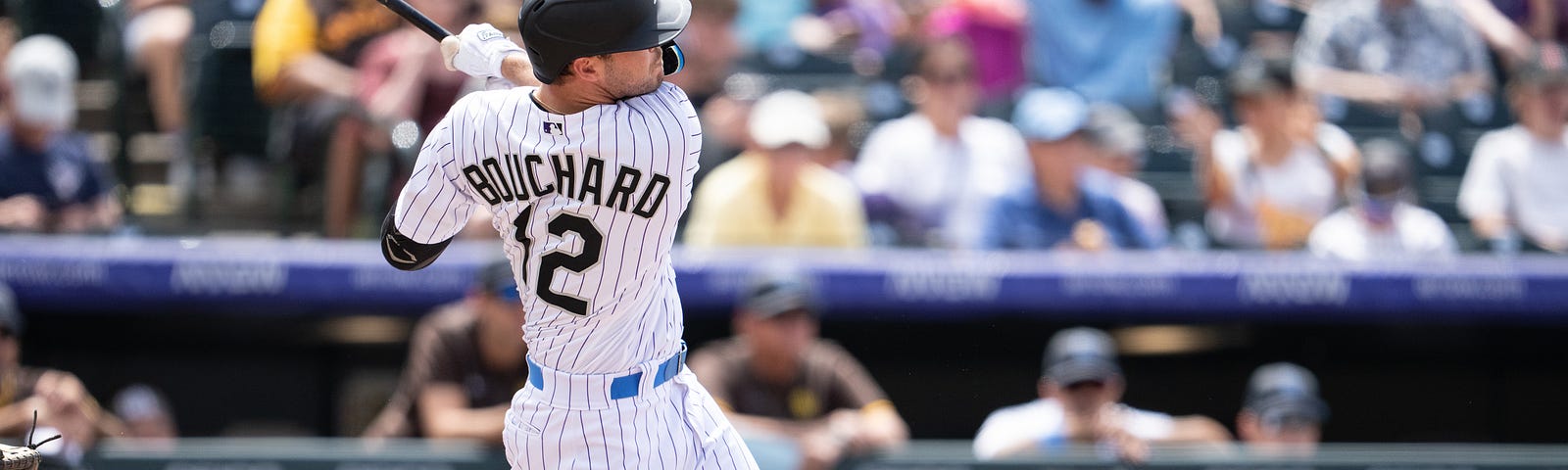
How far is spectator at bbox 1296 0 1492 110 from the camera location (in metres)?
7.21

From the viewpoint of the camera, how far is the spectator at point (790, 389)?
513 cm

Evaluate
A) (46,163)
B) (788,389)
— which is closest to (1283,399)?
(788,389)

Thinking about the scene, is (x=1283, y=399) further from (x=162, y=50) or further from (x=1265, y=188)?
(x=162, y=50)

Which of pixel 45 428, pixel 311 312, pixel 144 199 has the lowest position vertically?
pixel 45 428

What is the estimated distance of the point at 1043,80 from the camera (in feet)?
23.1

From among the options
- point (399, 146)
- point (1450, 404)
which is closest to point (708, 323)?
point (399, 146)

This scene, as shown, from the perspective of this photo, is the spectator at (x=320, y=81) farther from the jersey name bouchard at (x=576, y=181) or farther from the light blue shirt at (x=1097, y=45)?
the jersey name bouchard at (x=576, y=181)

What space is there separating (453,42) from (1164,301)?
324 centimetres

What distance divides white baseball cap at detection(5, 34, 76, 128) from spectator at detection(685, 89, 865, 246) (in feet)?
7.42

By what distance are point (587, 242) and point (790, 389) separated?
249cm

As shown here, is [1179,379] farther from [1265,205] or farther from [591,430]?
[591,430]

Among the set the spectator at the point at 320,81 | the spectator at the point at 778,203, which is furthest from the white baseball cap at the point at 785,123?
the spectator at the point at 320,81

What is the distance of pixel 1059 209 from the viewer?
241 inches

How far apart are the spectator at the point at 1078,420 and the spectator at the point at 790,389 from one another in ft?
1.07
